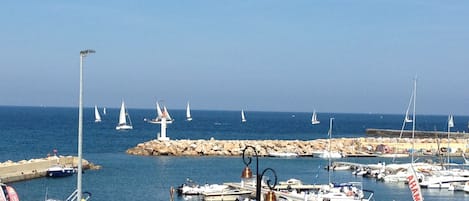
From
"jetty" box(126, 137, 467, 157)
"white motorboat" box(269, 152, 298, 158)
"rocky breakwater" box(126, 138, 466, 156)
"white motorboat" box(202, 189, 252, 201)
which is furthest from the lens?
"jetty" box(126, 137, 467, 157)

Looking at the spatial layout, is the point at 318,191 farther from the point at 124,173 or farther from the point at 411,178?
the point at 411,178

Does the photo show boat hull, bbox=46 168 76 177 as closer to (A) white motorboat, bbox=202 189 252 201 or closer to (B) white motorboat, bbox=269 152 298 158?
(A) white motorboat, bbox=202 189 252 201

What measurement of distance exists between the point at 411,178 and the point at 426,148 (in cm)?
6191

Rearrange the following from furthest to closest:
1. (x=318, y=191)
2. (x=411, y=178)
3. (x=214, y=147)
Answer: (x=214, y=147) < (x=318, y=191) < (x=411, y=178)

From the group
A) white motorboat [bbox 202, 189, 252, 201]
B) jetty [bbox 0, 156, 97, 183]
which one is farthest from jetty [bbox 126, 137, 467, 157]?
white motorboat [bbox 202, 189, 252, 201]

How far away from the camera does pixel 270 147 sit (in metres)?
76.9

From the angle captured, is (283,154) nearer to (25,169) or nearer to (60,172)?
(60,172)

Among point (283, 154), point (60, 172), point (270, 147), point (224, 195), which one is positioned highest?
point (270, 147)

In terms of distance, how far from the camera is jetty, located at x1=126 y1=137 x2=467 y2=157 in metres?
73.6

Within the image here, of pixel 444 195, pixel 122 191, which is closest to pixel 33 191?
pixel 122 191

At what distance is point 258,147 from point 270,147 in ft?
5.13

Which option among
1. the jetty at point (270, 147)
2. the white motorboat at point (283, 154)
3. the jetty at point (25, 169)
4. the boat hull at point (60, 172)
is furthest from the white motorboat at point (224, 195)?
the white motorboat at point (283, 154)

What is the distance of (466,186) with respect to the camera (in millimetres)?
47812

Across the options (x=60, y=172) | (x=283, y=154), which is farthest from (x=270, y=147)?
(x=60, y=172)
